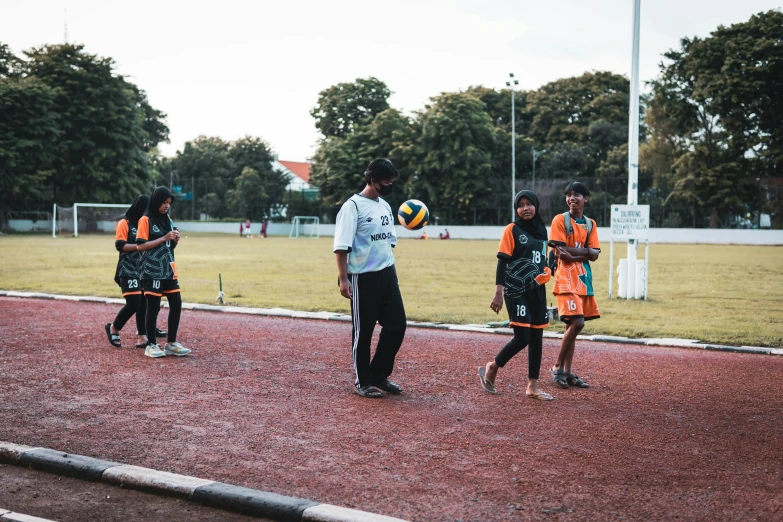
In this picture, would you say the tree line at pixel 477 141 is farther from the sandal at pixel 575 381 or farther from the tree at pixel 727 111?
the sandal at pixel 575 381

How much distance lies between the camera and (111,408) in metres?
6.50

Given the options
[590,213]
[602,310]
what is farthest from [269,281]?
[590,213]

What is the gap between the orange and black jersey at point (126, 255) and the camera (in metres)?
9.62

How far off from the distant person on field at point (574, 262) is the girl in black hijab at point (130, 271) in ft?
16.2

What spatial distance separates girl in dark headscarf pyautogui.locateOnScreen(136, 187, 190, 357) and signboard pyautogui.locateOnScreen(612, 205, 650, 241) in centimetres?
930

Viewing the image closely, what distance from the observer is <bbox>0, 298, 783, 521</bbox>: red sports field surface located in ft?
14.5

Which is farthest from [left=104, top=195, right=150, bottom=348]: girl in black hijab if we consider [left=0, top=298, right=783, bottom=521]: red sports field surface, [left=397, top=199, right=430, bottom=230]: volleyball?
[left=397, top=199, right=430, bottom=230]: volleyball

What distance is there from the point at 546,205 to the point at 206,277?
143ft

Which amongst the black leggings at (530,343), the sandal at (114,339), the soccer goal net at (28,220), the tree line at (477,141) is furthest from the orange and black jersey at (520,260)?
the soccer goal net at (28,220)

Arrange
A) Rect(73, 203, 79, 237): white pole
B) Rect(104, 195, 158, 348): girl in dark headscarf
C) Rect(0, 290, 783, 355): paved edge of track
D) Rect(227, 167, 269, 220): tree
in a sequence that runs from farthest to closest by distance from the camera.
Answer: Rect(227, 167, 269, 220): tree → Rect(73, 203, 79, 237): white pole → Rect(0, 290, 783, 355): paved edge of track → Rect(104, 195, 158, 348): girl in dark headscarf

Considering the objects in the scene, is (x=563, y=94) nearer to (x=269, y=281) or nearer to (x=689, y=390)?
(x=269, y=281)

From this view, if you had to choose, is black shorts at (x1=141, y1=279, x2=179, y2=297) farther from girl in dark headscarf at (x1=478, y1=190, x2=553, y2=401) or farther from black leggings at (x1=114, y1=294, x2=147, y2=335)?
girl in dark headscarf at (x1=478, y1=190, x2=553, y2=401)

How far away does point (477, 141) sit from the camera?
67.2 metres

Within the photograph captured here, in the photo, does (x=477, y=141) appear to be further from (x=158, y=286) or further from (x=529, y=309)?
(x=529, y=309)
